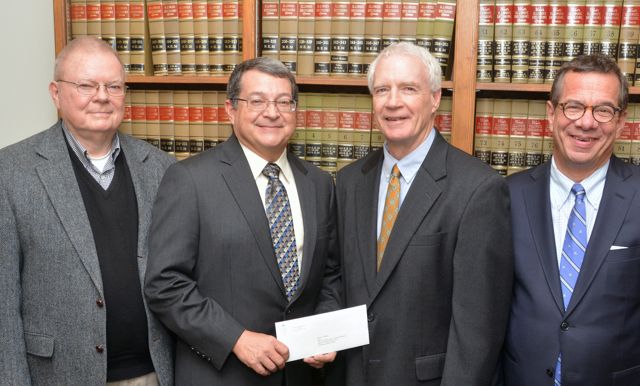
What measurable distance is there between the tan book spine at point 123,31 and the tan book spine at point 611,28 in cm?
210

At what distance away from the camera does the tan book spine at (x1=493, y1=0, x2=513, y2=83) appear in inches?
97.5

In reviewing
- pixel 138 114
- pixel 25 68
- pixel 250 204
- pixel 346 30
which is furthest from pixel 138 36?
pixel 250 204

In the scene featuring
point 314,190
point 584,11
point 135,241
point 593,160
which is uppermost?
point 584,11

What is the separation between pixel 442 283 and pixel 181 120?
149 cm

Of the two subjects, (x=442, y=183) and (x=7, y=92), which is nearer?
(x=442, y=183)

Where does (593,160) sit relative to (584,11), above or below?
below

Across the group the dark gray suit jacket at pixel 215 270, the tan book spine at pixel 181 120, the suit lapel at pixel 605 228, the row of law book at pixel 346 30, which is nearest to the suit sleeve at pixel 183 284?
the dark gray suit jacket at pixel 215 270

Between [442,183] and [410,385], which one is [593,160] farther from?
[410,385]

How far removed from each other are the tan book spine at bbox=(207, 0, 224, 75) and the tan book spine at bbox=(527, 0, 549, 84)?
1.37 m

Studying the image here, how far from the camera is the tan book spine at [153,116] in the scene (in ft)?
9.17

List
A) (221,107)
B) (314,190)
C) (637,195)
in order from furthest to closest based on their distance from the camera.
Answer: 1. (221,107)
2. (314,190)
3. (637,195)

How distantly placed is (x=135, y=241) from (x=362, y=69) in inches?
48.3

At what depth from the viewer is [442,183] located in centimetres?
199

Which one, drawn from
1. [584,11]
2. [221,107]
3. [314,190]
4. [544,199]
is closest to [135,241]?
[314,190]
